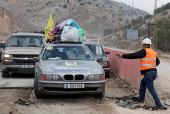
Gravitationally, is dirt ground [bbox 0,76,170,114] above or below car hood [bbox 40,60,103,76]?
below

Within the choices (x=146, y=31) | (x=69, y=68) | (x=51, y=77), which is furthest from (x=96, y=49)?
(x=146, y=31)

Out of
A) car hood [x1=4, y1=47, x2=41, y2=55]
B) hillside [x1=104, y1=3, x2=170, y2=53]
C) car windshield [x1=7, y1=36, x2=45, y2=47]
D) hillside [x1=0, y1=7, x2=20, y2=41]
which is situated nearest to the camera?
car hood [x1=4, y1=47, x2=41, y2=55]

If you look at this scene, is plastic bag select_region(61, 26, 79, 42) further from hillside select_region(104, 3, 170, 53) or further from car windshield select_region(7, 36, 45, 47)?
hillside select_region(104, 3, 170, 53)

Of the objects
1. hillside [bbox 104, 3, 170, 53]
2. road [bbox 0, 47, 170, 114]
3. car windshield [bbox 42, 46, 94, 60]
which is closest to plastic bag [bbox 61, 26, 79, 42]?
car windshield [bbox 42, 46, 94, 60]

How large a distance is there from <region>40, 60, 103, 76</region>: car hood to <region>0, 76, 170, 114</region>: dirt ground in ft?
2.53

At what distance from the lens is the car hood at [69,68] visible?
24.0ft

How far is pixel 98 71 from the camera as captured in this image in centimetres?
758

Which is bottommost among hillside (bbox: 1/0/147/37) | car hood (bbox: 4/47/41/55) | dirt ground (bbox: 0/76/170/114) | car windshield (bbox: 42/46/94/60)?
dirt ground (bbox: 0/76/170/114)

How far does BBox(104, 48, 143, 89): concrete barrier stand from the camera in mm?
9617

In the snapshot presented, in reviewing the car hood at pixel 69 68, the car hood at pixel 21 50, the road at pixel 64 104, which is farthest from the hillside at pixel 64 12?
the car hood at pixel 69 68

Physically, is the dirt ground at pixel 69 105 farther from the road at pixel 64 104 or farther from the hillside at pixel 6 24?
the hillside at pixel 6 24

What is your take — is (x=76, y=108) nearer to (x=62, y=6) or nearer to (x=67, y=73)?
(x=67, y=73)

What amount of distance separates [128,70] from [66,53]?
331 centimetres

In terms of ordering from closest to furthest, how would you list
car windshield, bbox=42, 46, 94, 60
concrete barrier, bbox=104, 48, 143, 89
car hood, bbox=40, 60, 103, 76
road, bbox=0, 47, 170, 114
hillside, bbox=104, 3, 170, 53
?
road, bbox=0, 47, 170, 114 → car hood, bbox=40, 60, 103, 76 → car windshield, bbox=42, 46, 94, 60 → concrete barrier, bbox=104, 48, 143, 89 → hillside, bbox=104, 3, 170, 53
